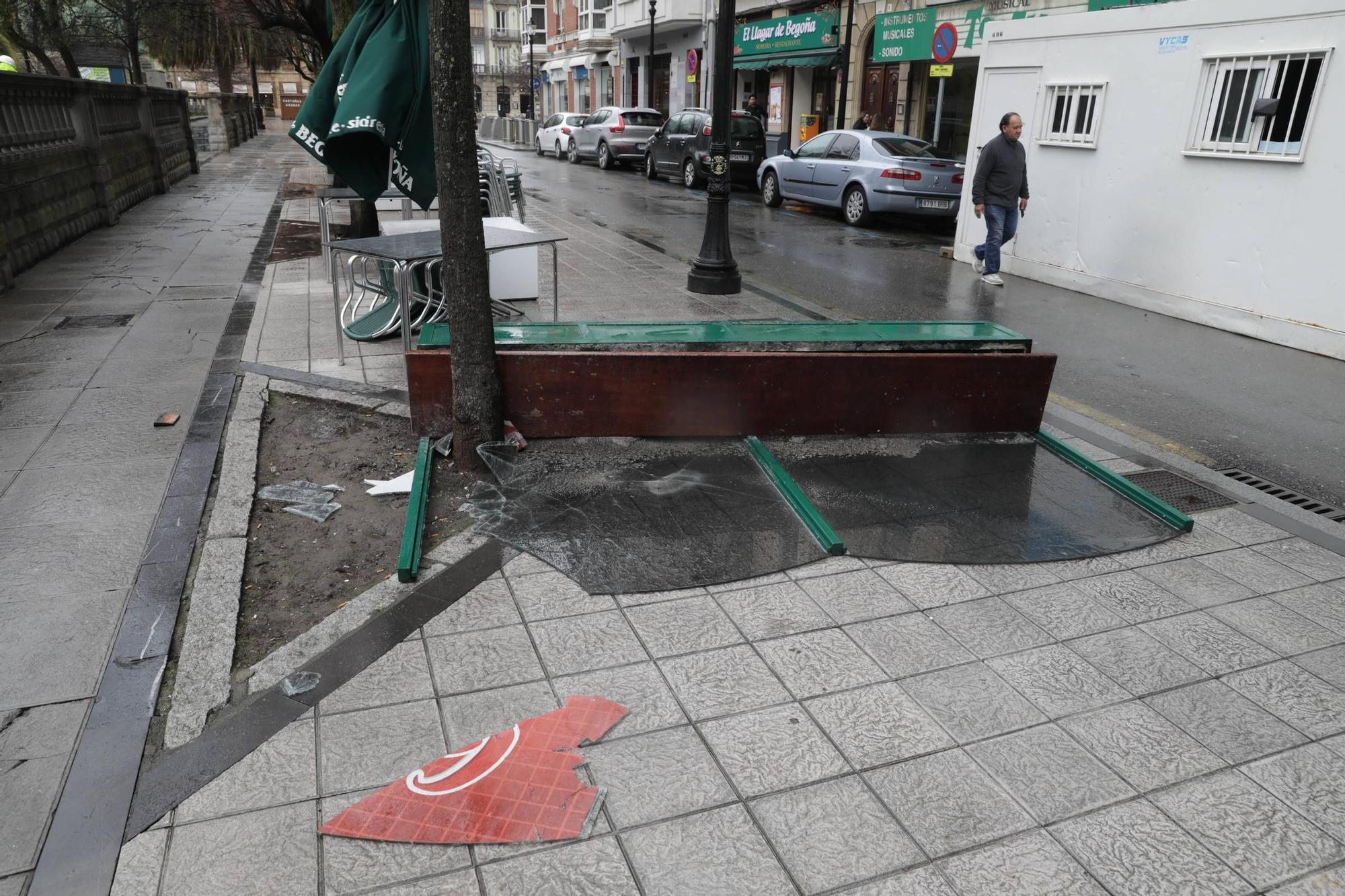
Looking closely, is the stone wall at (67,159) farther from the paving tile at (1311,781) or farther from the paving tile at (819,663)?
the paving tile at (1311,781)

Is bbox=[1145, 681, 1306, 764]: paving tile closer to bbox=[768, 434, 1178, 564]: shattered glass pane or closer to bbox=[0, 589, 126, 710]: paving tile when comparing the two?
bbox=[768, 434, 1178, 564]: shattered glass pane

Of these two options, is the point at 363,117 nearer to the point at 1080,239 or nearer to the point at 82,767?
the point at 82,767

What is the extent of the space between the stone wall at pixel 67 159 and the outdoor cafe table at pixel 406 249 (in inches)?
178

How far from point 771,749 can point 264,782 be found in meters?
1.50

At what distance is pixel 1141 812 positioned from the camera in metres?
2.62

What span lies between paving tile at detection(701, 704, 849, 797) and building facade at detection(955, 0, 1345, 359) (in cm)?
742

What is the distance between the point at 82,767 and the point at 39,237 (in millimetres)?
9883

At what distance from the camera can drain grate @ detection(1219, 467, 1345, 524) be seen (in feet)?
15.8

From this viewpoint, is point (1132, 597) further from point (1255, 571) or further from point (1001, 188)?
point (1001, 188)

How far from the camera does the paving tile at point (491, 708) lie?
290 centimetres

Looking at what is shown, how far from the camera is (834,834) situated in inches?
99.6

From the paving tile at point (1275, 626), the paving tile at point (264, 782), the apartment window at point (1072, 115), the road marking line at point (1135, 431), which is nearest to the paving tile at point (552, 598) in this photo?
the paving tile at point (264, 782)

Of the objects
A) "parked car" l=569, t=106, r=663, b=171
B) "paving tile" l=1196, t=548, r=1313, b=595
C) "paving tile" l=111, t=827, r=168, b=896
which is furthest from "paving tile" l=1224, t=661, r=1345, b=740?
"parked car" l=569, t=106, r=663, b=171

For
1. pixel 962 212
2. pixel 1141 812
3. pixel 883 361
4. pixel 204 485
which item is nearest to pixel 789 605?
pixel 1141 812
